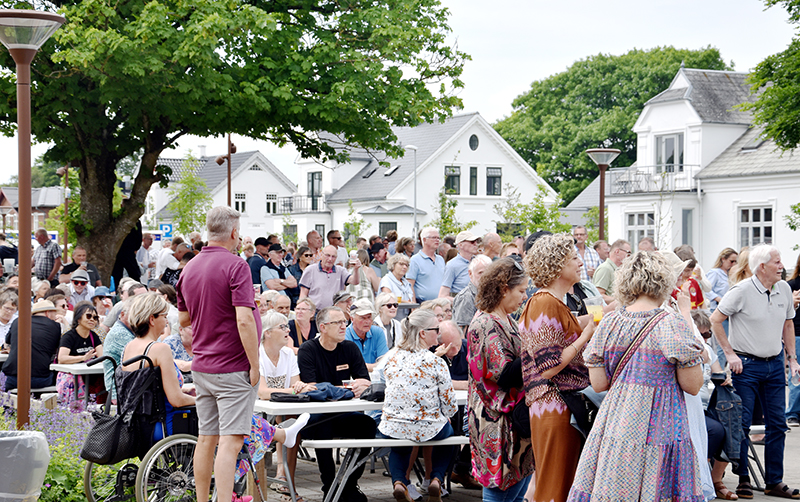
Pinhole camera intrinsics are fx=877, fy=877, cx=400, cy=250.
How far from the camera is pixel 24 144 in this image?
720 centimetres

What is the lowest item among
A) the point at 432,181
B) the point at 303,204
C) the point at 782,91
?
the point at 782,91

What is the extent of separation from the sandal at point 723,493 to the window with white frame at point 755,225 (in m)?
27.9

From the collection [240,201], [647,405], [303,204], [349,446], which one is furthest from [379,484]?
[240,201]

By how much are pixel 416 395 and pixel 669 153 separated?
34.7 meters

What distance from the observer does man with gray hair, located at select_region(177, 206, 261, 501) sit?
550 cm

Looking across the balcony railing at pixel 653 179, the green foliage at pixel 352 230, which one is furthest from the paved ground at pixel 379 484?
the green foliage at pixel 352 230

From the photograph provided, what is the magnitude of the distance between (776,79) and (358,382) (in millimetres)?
16927

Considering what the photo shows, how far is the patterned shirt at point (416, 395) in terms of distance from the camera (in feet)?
21.4

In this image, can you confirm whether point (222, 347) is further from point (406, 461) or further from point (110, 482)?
point (406, 461)

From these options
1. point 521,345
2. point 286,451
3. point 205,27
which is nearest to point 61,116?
point 205,27

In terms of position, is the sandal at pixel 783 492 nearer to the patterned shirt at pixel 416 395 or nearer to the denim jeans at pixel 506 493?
the denim jeans at pixel 506 493

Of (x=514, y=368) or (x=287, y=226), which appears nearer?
(x=514, y=368)

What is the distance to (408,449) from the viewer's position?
6945 millimetres

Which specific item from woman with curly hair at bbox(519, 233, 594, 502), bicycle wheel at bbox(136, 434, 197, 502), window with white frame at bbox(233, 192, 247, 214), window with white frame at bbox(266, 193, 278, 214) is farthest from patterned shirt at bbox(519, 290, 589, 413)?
window with white frame at bbox(266, 193, 278, 214)
